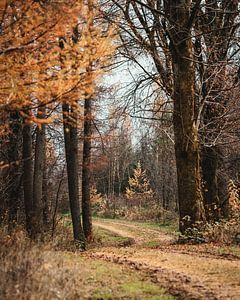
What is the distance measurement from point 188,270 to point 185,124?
5.37m

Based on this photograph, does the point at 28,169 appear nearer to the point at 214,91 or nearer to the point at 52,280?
the point at 214,91

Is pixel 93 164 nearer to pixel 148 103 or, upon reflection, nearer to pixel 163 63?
pixel 148 103

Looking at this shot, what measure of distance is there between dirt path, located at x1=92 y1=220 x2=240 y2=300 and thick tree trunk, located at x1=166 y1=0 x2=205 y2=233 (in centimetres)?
138

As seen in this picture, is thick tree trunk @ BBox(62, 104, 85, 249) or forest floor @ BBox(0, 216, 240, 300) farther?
thick tree trunk @ BBox(62, 104, 85, 249)

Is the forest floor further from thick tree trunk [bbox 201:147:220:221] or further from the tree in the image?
thick tree trunk [bbox 201:147:220:221]

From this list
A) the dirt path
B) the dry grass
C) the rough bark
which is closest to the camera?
the dry grass

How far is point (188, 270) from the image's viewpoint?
763 centimetres

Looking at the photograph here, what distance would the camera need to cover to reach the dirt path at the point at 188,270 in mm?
6152

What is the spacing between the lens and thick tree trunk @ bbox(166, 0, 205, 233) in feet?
38.9

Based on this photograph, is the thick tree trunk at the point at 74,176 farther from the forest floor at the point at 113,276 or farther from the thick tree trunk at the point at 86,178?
the forest floor at the point at 113,276

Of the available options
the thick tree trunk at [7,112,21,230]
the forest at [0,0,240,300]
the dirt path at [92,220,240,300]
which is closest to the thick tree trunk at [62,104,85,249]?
the forest at [0,0,240,300]

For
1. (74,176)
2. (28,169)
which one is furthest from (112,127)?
(28,169)

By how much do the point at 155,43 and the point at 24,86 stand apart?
9164 millimetres

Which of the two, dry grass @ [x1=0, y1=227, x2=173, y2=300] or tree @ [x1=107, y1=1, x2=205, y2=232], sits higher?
tree @ [x1=107, y1=1, x2=205, y2=232]
